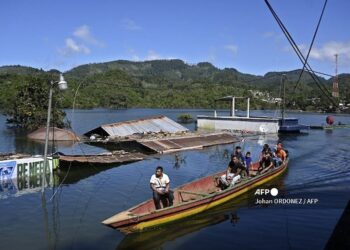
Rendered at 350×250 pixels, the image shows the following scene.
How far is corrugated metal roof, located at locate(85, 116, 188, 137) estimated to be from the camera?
43.1 meters

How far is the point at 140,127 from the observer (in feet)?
149

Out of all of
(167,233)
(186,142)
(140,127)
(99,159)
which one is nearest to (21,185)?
(99,159)

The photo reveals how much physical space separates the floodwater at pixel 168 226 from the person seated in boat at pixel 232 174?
923mm

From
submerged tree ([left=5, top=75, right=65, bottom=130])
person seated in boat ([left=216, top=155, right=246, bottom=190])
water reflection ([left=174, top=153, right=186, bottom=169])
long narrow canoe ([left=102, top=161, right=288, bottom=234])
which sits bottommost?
water reflection ([left=174, top=153, right=186, bottom=169])

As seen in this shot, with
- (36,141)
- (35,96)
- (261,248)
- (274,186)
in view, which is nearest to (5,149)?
(36,141)

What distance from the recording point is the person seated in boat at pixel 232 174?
19.4 m

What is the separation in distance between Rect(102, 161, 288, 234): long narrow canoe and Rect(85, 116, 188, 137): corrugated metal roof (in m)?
23.9

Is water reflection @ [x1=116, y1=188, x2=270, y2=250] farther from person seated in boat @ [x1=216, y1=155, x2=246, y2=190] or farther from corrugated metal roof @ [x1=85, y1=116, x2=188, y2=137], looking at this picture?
corrugated metal roof @ [x1=85, y1=116, x2=188, y2=137]

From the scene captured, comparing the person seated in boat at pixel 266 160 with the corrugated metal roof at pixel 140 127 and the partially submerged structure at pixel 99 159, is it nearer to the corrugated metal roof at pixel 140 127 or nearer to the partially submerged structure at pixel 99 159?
the partially submerged structure at pixel 99 159

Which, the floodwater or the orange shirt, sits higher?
the orange shirt

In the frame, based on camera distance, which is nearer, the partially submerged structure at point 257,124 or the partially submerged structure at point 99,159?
the partially submerged structure at point 99,159

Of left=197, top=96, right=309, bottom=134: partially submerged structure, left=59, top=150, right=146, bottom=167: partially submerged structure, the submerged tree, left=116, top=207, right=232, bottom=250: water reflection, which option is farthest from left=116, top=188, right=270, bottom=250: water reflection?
the submerged tree

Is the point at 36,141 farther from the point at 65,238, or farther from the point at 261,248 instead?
the point at 261,248

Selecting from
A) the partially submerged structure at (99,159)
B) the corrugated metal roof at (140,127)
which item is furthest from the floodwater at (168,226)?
the corrugated metal roof at (140,127)
